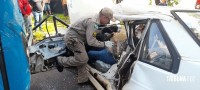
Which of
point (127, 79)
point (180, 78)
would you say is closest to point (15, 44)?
point (127, 79)

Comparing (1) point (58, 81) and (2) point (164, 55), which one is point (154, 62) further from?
(1) point (58, 81)

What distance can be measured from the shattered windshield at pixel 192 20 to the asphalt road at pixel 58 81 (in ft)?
7.26

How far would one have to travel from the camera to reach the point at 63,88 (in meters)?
Answer: 5.30

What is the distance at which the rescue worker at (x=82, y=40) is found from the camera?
16.0 feet

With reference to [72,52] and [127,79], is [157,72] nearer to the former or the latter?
[127,79]

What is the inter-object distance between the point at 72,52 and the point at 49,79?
0.79m

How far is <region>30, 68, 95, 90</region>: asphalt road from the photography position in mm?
5301

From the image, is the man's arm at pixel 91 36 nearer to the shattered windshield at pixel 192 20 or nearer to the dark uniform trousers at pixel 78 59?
the dark uniform trousers at pixel 78 59

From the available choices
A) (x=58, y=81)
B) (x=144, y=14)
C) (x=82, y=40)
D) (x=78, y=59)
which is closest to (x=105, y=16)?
(x=82, y=40)

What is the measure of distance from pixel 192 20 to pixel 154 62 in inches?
23.9

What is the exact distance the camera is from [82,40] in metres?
5.23

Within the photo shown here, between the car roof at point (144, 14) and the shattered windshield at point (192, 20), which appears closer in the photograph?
the shattered windshield at point (192, 20)

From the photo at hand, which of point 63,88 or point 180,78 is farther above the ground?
point 180,78

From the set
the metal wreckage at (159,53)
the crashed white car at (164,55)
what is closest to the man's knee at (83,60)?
the metal wreckage at (159,53)
